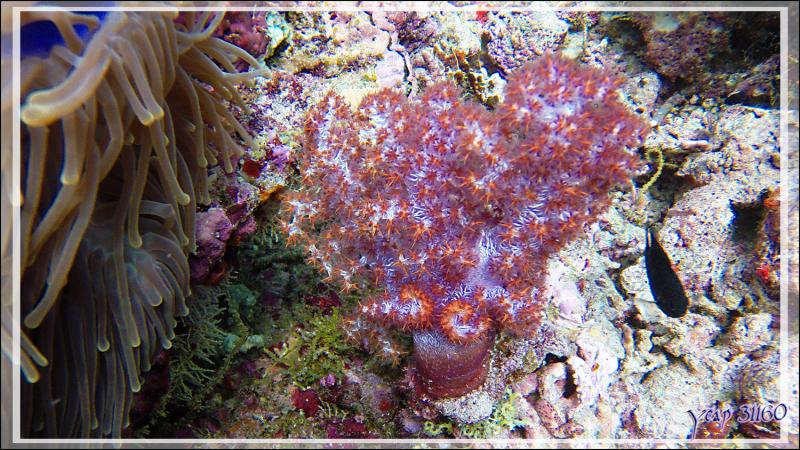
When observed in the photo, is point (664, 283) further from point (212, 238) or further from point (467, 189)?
point (212, 238)

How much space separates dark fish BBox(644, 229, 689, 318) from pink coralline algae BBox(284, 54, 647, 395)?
3.58 ft

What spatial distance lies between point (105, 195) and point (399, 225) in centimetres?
156

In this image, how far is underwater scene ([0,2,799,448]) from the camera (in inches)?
73.8

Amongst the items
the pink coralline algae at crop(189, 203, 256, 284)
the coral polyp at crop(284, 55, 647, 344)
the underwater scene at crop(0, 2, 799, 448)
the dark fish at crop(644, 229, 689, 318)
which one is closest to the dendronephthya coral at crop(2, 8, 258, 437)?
the underwater scene at crop(0, 2, 799, 448)

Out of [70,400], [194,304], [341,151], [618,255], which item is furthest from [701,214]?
[70,400]

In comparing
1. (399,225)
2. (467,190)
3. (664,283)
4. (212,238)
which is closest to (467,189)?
(467,190)

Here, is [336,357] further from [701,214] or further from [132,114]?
[701,214]

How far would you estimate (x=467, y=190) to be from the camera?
7.18ft

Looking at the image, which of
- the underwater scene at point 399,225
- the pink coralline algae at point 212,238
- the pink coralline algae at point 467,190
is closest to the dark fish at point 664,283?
the underwater scene at point 399,225

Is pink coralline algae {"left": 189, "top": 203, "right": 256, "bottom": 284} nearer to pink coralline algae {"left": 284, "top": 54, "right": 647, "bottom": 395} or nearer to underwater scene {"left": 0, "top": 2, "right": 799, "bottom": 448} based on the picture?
underwater scene {"left": 0, "top": 2, "right": 799, "bottom": 448}

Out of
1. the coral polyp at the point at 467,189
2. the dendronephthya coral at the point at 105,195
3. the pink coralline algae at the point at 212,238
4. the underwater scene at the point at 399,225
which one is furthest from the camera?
the pink coralline algae at the point at 212,238

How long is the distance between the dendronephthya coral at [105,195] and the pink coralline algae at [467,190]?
0.74m

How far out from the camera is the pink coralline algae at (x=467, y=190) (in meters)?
2.14

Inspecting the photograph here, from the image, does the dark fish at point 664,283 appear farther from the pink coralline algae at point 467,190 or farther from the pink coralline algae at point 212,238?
the pink coralline algae at point 212,238
